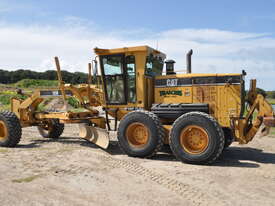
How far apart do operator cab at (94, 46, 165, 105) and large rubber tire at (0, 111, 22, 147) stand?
2.75 meters

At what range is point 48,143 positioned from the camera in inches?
395

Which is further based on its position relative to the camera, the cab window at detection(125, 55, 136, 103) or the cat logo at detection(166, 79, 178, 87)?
the cab window at detection(125, 55, 136, 103)

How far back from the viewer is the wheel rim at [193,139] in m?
7.37

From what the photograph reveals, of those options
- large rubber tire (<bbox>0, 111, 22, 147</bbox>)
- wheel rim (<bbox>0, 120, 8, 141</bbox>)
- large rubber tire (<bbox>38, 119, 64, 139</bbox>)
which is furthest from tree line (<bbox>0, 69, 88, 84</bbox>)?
large rubber tire (<bbox>0, 111, 22, 147</bbox>)

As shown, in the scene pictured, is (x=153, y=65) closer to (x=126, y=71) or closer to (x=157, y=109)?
(x=126, y=71)

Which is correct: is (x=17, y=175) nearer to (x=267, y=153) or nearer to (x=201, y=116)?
(x=201, y=116)

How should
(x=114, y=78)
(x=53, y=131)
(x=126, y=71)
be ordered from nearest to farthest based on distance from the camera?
(x=126, y=71) → (x=114, y=78) → (x=53, y=131)

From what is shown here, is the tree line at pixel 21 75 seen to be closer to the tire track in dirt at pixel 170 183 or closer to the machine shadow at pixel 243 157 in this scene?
the machine shadow at pixel 243 157

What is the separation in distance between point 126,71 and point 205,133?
9.39 ft

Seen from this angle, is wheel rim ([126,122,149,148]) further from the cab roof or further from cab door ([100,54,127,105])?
the cab roof

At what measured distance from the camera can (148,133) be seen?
7906 mm

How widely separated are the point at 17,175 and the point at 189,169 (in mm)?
3458

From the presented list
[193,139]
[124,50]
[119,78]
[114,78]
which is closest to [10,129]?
[114,78]

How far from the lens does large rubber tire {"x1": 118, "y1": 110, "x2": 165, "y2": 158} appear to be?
7785 millimetres
